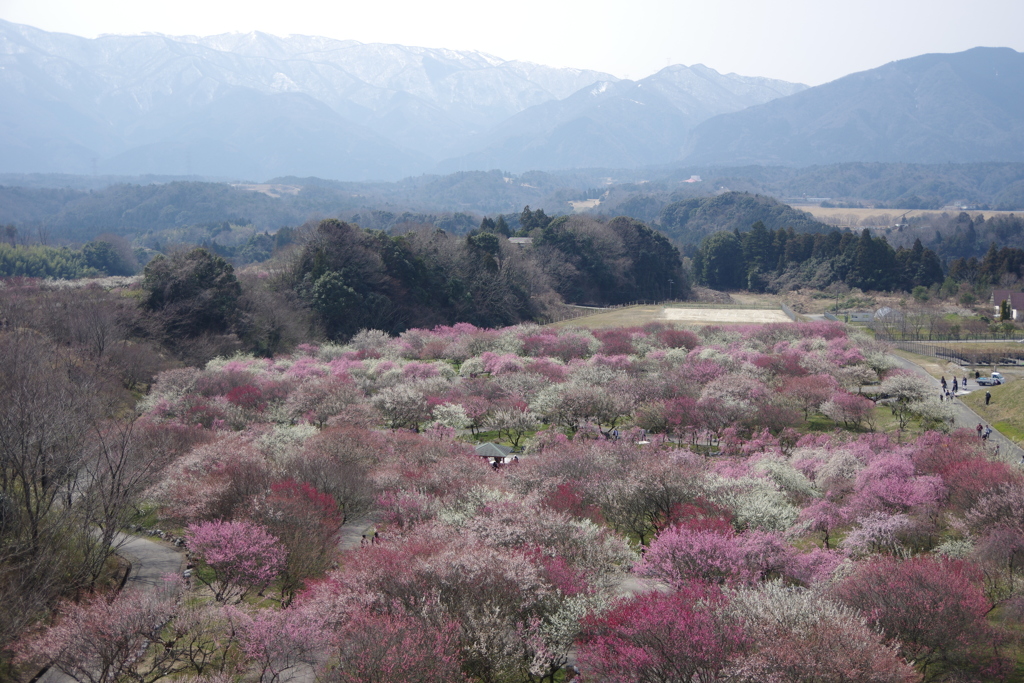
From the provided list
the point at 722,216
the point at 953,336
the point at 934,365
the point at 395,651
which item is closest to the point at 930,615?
the point at 395,651

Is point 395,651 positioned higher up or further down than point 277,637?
higher up

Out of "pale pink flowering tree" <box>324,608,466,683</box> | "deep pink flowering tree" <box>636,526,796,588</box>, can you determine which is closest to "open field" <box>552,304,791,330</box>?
"deep pink flowering tree" <box>636,526,796,588</box>

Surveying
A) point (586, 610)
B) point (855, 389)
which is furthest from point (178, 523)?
point (855, 389)

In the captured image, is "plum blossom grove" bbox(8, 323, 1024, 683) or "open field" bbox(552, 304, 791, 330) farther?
"open field" bbox(552, 304, 791, 330)

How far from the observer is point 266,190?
194m

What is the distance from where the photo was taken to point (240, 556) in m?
11.4

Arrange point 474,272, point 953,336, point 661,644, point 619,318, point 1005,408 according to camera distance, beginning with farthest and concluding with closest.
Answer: point 474,272 → point 619,318 → point 953,336 → point 1005,408 → point 661,644

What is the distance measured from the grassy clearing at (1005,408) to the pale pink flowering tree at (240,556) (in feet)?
79.2

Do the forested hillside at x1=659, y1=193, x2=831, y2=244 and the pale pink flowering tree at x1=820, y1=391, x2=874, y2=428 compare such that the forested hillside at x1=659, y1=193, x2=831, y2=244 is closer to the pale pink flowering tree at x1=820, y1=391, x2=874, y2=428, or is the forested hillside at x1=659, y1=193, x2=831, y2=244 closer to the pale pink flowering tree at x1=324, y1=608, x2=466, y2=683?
the pale pink flowering tree at x1=820, y1=391, x2=874, y2=428

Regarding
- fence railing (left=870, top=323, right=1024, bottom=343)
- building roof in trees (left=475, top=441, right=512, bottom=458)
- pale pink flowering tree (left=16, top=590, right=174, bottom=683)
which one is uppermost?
pale pink flowering tree (left=16, top=590, right=174, bottom=683)

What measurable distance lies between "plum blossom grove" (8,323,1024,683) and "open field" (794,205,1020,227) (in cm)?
15135

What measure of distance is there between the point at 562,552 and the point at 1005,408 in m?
23.8

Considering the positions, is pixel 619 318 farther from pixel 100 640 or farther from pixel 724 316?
pixel 100 640

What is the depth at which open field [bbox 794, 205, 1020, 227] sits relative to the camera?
158 m
